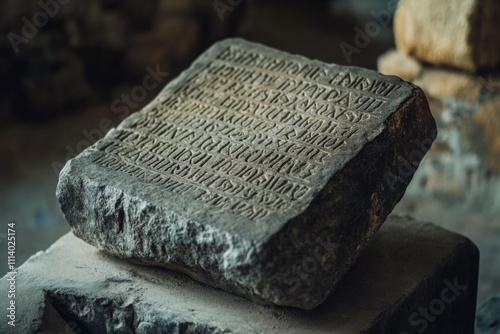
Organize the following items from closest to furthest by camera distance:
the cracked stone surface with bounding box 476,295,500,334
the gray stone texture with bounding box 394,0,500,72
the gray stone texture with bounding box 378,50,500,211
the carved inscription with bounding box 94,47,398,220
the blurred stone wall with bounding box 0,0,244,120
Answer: the carved inscription with bounding box 94,47,398,220 < the cracked stone surface with bounding box 476,295,500,334 < the gray stone texture with bounding box 394,0,500,72 < the gray stone texture with bounding box 378,50,500,211 < the blurred stone wall with bounding box 0,0,244,120

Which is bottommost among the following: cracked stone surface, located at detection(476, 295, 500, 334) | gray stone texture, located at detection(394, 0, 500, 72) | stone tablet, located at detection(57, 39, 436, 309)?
cracked stone surface, located at detection(476, 295, 500, 334)

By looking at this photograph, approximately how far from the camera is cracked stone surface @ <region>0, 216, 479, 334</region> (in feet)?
8.26

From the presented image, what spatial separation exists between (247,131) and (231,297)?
49 centimetres

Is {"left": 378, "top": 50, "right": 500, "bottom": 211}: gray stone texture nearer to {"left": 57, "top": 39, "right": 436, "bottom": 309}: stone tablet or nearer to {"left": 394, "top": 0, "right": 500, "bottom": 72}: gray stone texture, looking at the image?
{"left": 394, "top": 0, "right": 500, "bottom": 72}: gray stone texture

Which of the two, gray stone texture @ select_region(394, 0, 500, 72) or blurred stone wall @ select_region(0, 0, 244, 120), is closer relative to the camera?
gray stone texture @ select_region(394, 0, 500, 72)

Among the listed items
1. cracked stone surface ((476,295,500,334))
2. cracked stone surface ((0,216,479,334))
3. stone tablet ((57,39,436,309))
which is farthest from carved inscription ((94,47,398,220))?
cracked stone surface ((476,295,500,334))

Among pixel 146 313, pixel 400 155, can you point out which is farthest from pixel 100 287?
pixel 400 155

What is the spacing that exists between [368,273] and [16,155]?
2557 mm

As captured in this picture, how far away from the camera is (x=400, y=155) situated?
2.62 m

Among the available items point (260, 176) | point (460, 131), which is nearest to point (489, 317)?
point (460, 131)

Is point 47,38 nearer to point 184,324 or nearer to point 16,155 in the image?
point 16,155

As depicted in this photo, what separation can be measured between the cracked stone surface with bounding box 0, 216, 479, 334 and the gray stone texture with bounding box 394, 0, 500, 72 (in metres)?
1.15

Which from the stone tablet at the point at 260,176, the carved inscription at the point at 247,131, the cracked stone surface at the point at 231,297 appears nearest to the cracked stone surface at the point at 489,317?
the cracked stone surface at the point at 231,297

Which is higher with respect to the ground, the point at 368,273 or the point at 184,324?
the point at 184,324
